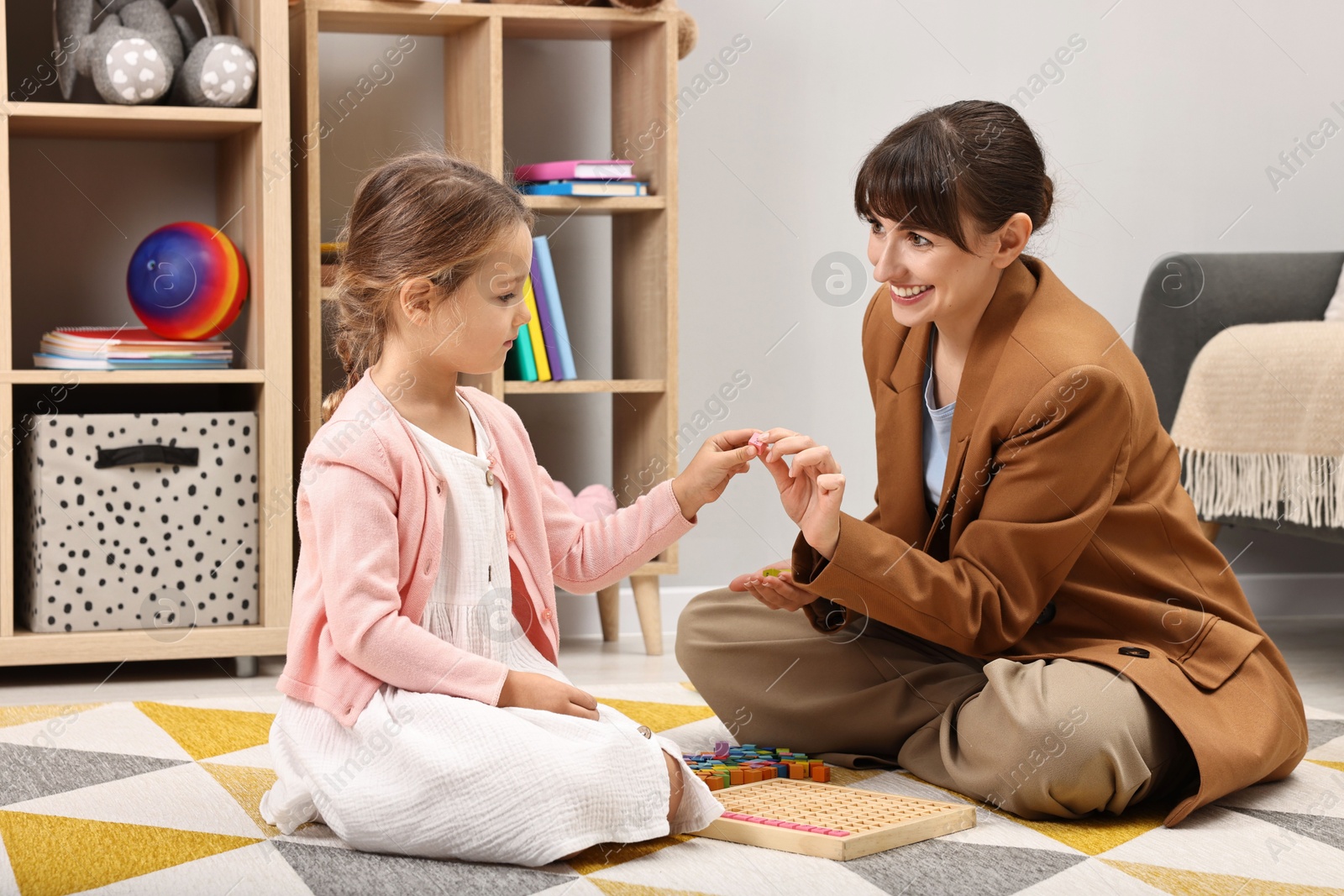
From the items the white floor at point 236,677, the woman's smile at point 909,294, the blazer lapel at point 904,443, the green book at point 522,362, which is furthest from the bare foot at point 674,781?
the green book at point 522,362

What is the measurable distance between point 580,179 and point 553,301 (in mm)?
186

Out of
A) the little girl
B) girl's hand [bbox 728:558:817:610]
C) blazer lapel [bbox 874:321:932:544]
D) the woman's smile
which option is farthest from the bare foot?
the woman's smile

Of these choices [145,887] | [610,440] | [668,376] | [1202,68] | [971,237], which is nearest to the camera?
[145,887]

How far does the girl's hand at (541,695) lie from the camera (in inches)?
42.4

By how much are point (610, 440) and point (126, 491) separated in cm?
78

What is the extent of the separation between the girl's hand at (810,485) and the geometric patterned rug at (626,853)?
0.27 m

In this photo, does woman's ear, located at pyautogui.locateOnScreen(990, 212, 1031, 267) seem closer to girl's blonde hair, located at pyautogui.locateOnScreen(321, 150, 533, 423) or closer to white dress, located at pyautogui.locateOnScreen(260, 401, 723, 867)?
girl's blonde hair, located at pyautogui.locateOnScreen(321, 150, 533, 423)

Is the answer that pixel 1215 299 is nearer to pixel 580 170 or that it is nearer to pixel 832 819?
pixel 580 170

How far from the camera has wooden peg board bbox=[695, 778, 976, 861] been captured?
1075mm

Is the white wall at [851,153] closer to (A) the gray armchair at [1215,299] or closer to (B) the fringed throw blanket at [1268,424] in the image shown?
(A) the gray armchair at [1215,299]

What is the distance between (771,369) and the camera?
2334mm

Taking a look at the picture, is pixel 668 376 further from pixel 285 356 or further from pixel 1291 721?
pixel 1291 721

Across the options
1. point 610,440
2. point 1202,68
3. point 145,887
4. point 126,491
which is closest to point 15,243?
point 126,491

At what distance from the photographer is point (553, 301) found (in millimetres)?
2070
